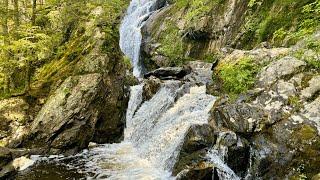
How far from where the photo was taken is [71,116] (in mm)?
14078

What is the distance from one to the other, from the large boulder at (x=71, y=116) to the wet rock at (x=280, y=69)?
679 centimetres

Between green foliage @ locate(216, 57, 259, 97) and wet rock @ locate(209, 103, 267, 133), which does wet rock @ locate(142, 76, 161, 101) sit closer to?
green foliage @ locate(216, 57, 259, 97)

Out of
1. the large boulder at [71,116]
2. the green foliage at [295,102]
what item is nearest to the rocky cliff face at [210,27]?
the green foliage at [295,102]

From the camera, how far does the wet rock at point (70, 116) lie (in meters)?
13.7

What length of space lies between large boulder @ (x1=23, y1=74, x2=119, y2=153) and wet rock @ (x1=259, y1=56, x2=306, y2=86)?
6.79 meters

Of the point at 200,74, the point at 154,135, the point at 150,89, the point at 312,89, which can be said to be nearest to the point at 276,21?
the point at 200,74

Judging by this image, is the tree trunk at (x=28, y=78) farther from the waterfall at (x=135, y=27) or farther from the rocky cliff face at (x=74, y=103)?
the waterfall at (x=135, y=27)

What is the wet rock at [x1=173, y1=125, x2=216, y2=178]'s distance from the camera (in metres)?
10.2

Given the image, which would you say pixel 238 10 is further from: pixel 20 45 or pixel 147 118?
pixel 20 45

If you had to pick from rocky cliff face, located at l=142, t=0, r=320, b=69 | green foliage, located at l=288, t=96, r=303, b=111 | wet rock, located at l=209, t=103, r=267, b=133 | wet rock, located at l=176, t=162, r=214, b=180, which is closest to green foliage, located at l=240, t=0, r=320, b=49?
rocky cliff face, located at l=142, t=0, r=320, b=69

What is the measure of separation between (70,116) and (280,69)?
8.06 meters

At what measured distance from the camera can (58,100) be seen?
14453mm

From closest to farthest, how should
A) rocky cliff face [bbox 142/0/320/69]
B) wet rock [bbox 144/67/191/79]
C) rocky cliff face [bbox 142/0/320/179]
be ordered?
rocky cliff face [bbox 142/0/320/179] < rocky cliff face [bbox 142/0/320/69] < wet rock [bbox 144/67/191/79]

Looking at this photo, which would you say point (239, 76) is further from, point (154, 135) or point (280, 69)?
point (154, 135)
